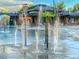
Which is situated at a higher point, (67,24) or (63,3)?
(63,3)

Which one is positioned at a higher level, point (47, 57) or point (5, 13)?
point (5, 13)

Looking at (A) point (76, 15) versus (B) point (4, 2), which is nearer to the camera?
(B) point (4, 2)

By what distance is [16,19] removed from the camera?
2580cm

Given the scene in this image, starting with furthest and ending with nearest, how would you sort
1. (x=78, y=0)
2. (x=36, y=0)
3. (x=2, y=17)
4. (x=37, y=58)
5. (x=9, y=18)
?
(x=78, y=0)
(x=9, y=18)
(x=2, y=17)
(x=36, y=0)
(x=37, y=58)

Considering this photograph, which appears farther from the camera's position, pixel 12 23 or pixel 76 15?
pixel 12 23

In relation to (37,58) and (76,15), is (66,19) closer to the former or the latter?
(76,15)

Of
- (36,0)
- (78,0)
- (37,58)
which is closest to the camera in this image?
(37,58)

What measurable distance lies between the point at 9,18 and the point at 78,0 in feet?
22.8

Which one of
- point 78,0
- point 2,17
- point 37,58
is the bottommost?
point 37,58

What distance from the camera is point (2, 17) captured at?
22797 millimetres

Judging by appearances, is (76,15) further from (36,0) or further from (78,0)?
(36,0)

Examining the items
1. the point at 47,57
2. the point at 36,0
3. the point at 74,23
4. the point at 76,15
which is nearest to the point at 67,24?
the point at 74,23

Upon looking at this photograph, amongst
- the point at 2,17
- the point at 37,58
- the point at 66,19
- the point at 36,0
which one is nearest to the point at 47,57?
the point at 37,58

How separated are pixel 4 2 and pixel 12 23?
797cm
